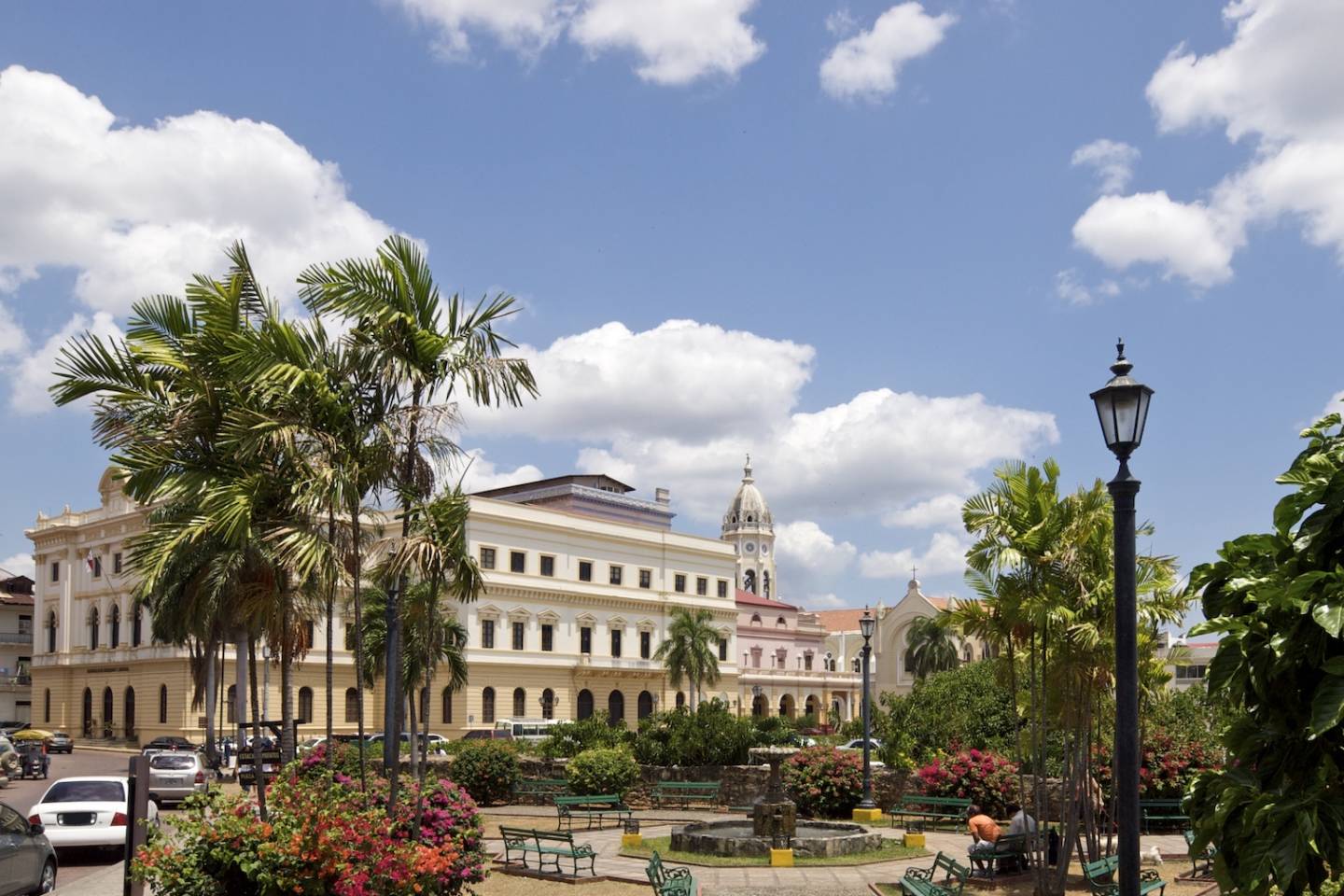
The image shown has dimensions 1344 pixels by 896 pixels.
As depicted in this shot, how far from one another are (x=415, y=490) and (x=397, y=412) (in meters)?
0.75

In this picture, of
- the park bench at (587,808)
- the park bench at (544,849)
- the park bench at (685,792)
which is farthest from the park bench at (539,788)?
the park bench at (544,849)

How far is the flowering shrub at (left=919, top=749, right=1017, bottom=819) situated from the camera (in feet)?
72.8

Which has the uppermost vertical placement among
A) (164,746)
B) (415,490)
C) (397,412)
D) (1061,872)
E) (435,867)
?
(397,412)

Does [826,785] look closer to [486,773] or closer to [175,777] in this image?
[486,773]

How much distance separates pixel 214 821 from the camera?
10.4 meters

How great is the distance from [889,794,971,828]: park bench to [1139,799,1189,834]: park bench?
2.87 metres

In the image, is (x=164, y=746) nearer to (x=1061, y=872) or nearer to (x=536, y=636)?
(x=536, y=636)

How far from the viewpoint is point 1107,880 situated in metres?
14.6

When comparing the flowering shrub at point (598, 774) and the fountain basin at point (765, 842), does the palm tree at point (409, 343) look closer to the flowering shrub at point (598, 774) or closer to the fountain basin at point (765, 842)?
the fountain basin at point (765, 842)

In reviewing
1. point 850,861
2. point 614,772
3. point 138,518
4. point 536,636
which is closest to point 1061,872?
point 850,861

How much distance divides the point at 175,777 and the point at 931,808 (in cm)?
1584

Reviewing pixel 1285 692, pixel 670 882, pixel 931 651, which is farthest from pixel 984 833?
pixel 931 651

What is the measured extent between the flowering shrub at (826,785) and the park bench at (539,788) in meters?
5.04

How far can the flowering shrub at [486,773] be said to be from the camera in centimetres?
2766
